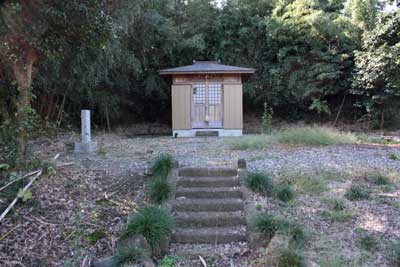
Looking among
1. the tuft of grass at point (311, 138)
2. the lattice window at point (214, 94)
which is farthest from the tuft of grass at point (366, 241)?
the lattice window at point (214, 94)

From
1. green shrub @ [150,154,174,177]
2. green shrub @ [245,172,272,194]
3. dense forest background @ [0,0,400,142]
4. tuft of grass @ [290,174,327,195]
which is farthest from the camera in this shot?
dense forest background @ [0,0,400,142]

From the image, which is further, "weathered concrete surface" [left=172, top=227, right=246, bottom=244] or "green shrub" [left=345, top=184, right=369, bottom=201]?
"green shrub" [left=345, top=184, right=369, bottom=201]

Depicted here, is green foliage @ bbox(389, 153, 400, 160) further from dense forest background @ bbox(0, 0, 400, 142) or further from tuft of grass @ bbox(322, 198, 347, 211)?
dense forest background @ bbox(0, 0, 400, 142)

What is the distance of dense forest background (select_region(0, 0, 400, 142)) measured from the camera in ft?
37.2

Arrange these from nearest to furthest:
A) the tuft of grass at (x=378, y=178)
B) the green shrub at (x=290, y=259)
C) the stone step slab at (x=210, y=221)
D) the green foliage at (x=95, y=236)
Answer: the green shrub at (x=290, y=259), the green foliage at (x=95, y=236), the stone step slab at (x=210, y=221), the tuft of grass at (x=378, y=178)

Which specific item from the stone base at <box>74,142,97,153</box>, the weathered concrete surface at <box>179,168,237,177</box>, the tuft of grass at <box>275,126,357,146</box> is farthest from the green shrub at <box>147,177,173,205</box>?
the tuft of grass at <box>275,126,357,146</box>

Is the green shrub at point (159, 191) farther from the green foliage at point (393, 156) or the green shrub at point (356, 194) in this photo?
the green foliage at point (393, 156)

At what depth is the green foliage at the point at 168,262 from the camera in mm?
2873

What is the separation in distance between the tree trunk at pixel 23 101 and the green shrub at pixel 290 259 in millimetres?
3395

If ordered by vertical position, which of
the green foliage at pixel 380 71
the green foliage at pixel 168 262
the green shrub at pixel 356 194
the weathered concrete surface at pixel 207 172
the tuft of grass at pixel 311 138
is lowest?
the green foliage at pixel 168 262

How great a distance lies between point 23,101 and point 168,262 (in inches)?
118

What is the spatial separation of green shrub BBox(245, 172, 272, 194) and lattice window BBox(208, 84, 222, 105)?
7493 millimetres

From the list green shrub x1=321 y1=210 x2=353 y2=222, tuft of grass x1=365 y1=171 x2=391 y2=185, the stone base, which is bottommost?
green shrub x1=321 y1=210 x2=353 y2=222

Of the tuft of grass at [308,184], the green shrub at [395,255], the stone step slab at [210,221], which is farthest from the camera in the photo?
the tuft of grass at [308,184]
